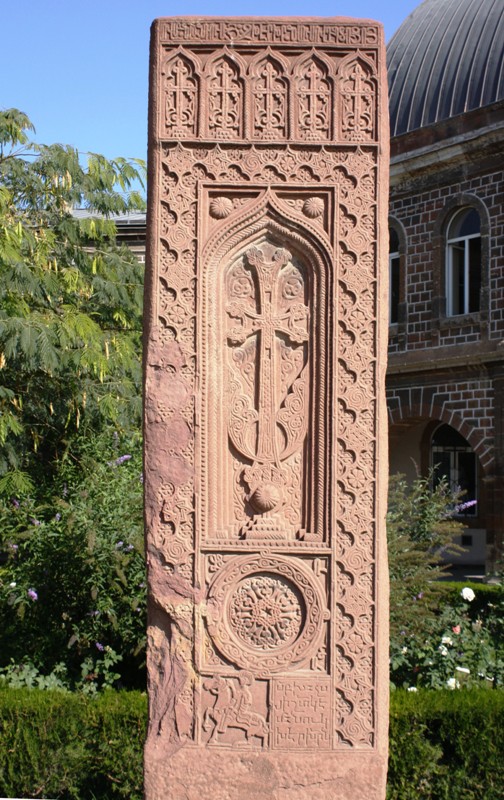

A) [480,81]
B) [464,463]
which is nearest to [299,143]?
[480,81]

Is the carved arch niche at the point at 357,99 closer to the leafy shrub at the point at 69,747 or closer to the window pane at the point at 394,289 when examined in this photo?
the leafy shrub at the point at 69,747

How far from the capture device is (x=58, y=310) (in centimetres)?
805

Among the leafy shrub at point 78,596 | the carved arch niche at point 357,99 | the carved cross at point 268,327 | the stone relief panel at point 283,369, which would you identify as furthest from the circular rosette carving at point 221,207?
the leafy shrub at point 78,596

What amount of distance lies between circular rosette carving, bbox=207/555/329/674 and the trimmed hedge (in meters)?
1.15

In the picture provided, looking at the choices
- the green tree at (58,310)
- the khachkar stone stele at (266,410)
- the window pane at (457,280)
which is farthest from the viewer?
the window pane at (457,280)

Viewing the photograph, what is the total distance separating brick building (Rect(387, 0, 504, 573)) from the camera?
14.0m

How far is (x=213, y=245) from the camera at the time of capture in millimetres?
3777

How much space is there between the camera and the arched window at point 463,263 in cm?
1477

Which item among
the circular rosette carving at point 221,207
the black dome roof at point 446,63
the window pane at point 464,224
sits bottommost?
the circular rosette carving at point 221,207

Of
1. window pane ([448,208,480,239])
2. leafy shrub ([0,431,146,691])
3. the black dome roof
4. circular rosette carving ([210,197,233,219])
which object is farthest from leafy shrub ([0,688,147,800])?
the black dome roof

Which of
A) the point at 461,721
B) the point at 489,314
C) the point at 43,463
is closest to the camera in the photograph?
the point at 461,721

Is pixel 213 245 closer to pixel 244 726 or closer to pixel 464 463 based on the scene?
pixel 244 726

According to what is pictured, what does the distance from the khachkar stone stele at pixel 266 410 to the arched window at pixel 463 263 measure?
37.1ft

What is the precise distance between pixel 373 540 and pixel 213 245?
1.33 m
